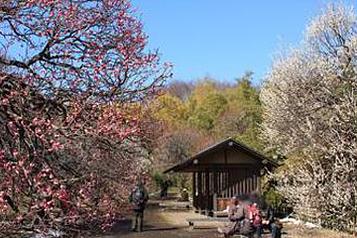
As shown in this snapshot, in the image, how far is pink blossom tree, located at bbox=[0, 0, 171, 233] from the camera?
319 inches

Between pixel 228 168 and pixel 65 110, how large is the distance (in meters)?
23.6

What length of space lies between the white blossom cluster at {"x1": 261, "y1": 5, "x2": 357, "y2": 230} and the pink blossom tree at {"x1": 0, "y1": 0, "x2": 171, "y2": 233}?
43.6 feet

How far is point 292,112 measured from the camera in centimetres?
2600

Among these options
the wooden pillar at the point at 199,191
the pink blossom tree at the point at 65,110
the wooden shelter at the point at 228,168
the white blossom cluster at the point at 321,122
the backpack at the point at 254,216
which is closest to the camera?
the pink blossom tree at the point at 65,110

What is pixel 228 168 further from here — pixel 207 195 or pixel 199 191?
pixel 199 191

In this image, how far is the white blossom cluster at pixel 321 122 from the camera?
71.6ft

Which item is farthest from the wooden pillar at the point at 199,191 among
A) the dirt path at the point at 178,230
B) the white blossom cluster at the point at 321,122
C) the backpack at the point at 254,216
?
the backpack at the point at 254,216

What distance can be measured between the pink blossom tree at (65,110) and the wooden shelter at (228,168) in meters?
22.2

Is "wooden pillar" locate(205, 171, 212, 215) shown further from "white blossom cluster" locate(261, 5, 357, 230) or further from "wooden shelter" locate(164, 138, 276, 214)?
"white blossom cluster" locate(261, 5, 357, 230)

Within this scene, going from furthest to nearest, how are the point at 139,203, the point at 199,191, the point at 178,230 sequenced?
1. the point at 199,191
2. the point at 178,230
3. the point at 139,203

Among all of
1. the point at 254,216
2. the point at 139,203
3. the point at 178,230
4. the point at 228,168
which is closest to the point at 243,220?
the point at 254,216

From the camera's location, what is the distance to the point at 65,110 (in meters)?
9.34

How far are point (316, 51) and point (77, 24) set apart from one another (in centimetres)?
1821

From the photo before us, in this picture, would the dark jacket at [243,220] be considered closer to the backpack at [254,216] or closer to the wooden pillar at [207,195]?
the backpack at [254,216]
